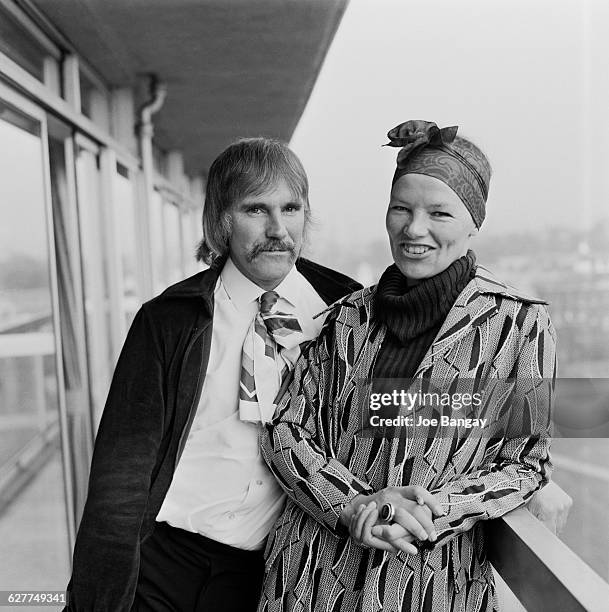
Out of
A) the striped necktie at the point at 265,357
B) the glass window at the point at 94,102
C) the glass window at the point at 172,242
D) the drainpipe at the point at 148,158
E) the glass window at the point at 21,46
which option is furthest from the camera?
the glass window at the point at 172,242

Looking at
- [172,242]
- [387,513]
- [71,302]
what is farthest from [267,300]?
[172,242]

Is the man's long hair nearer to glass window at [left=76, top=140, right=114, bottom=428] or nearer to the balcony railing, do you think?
the balcony railing

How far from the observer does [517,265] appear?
6.49ft

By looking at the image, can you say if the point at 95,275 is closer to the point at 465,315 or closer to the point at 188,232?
the point at 465,315

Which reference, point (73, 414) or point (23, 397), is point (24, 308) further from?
point (73, 414)

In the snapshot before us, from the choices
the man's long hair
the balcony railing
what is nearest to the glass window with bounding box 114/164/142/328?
the man's long hair

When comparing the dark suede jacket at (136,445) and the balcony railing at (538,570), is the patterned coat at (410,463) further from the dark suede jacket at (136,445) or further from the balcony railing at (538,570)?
the dark suede jacket at (136,445)

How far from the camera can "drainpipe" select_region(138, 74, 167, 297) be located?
11.5 ft

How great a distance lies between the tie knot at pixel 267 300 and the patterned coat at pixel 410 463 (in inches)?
6.7

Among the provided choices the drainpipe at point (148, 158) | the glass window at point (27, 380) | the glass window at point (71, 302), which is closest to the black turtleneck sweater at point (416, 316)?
the glass window at point (27, 380)

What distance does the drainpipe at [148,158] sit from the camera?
11.5ft

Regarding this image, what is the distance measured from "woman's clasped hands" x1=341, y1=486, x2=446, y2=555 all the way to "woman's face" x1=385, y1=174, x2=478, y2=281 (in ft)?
1.02

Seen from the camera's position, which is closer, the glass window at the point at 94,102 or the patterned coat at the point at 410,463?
the patterned coat at the point at 410,463

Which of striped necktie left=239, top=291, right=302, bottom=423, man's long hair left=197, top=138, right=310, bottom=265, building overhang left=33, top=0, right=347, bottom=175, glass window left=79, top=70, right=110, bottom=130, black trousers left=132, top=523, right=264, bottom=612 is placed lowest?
black trousers left=132, top=523, right=264, bottom=612
